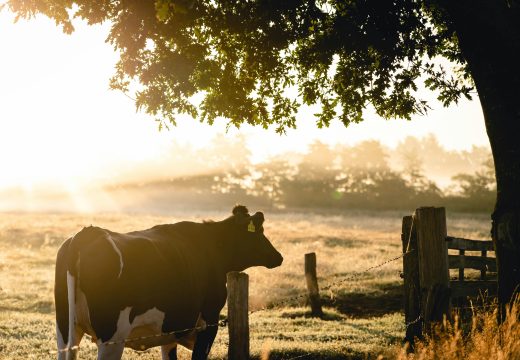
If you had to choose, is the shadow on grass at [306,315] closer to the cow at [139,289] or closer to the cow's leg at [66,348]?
the cow at [139,289]

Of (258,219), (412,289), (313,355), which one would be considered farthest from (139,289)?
(313,355)

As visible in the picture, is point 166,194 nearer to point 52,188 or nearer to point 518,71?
point 52,188

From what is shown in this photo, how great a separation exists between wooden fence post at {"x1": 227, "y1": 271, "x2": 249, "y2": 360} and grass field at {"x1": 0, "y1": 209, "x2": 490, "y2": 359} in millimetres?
300

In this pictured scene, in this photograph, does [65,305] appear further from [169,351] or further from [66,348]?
[169,351]

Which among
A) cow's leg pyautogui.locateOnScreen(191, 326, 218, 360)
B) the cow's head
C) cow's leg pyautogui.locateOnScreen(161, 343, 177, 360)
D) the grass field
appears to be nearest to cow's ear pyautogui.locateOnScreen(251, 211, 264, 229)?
the cow's head

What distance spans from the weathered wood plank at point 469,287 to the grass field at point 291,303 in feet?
4.46

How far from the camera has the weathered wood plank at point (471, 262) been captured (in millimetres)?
9425

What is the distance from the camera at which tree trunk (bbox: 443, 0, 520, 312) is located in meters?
8.82

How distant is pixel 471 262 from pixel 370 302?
7.64 meters

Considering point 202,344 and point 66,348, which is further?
point 202,344

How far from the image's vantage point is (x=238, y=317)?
Result: 6277 millimetres

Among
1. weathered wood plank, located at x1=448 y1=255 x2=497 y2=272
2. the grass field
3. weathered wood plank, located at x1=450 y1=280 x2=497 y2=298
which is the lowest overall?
the grass field

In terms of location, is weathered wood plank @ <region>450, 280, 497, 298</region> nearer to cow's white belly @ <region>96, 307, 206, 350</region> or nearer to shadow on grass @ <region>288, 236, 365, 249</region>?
cow's white belly @ <region>96, 307, 206, 350</region>

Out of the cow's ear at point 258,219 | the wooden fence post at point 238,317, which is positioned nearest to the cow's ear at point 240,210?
the cow's ear at point 258,219
